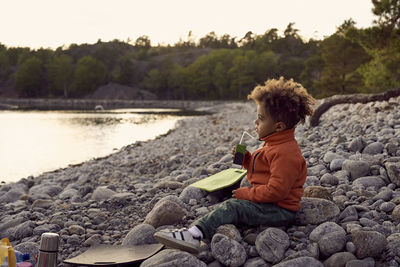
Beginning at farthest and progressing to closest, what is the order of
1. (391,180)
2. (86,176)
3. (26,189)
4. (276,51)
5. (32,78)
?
1. (276,51)
2. (32,78)
3. (86,176)
4. (26,189)
5. (391,180)

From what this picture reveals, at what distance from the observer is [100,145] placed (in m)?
15.9

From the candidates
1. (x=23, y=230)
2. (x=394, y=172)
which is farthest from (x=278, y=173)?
(x=23, y=230)

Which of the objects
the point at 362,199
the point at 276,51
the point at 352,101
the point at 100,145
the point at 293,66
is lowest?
the point at 100,145

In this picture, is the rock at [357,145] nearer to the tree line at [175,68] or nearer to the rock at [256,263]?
the rock at [256,263]

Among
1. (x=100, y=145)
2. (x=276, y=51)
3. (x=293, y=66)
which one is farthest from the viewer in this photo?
(x=276, y=51)

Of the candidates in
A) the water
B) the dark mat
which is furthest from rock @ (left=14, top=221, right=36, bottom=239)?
the water

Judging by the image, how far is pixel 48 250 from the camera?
2.71 metres

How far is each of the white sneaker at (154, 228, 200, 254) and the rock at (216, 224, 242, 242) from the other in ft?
0.62

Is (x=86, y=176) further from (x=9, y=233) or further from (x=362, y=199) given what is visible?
(x=362, y=199)

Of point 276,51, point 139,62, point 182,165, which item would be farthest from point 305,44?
point 182,165

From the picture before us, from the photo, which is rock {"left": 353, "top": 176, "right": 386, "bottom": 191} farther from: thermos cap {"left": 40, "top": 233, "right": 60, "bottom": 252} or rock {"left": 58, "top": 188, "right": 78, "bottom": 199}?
rock {"left": 58, "top": 188, "right": 78, "bottom": 199}

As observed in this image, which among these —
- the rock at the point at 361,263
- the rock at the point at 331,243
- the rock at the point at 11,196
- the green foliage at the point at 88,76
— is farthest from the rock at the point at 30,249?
the green foliage at the point at 88,76

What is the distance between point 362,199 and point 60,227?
Result: 292cm

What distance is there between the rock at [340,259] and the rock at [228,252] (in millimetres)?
566
